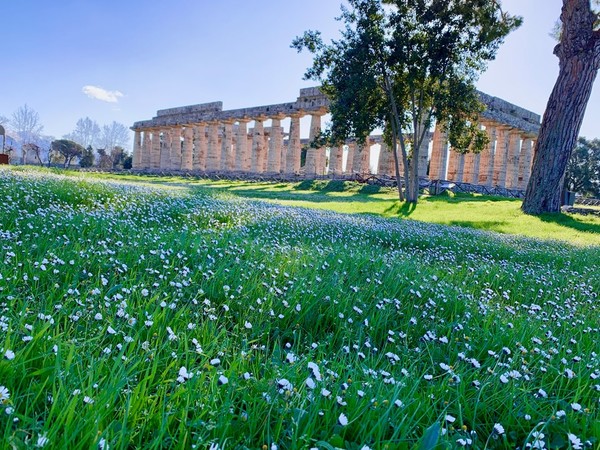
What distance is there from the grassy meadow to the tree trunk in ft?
44.4

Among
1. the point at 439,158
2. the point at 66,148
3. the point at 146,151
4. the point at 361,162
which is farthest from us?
the point at 66,148

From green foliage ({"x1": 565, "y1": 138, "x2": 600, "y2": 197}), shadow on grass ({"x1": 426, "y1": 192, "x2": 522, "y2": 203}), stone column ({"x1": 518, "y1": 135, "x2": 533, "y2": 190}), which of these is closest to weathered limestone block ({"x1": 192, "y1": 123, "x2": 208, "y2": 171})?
shadow on grass ({"x1": 426, "y1": 192, "x2": 522, "y2": 203})

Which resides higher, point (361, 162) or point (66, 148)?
point (66, 148)

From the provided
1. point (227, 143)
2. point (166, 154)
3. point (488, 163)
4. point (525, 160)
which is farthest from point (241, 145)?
point (525, 160)

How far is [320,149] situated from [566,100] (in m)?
36.0

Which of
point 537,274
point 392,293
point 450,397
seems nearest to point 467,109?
point 537,274

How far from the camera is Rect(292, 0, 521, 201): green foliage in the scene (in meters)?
22.6

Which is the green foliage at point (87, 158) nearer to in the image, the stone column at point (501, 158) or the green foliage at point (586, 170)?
the stone column at point (501, 158)

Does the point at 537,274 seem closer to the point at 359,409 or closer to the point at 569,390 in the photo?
the point at 569,390

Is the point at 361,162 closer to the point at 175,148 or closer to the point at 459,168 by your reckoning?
the point at 459,168

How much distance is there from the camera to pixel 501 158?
49.1 meters

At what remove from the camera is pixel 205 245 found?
473 cm

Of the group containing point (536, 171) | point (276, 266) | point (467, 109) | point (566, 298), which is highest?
point (467, 109)

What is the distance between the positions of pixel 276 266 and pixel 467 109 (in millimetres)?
22818
